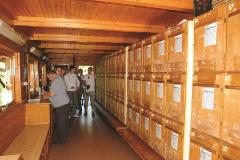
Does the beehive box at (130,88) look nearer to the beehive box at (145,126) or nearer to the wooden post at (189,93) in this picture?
the beehive box at (145,126)

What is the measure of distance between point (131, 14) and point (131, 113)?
2135 mm

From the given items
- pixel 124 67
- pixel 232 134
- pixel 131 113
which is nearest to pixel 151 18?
pixel 124 67

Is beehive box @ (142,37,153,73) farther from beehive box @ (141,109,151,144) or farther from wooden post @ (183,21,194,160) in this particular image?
wooden post @ (183,21,194,160)

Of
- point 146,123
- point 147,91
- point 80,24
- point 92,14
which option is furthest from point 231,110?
point 80,24

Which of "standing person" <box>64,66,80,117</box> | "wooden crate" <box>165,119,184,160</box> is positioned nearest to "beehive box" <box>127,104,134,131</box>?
"wooden crate" <box>165,119,184,160</box>

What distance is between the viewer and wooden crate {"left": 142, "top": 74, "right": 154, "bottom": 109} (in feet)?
13.0

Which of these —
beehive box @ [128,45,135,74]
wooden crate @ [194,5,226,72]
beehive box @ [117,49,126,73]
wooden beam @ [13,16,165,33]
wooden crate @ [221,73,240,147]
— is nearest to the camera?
wooden crate @ [221,73,240,147]

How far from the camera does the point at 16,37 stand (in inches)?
167

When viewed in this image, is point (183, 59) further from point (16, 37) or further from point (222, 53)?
point (16, 37)

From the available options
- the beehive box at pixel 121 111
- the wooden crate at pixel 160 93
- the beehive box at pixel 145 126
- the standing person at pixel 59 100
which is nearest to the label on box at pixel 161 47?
the wooden crate at pixel 160 93

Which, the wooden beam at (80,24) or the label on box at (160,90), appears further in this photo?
the wooden beam at (80,24)

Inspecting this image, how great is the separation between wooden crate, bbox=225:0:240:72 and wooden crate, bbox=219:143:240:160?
0.68m

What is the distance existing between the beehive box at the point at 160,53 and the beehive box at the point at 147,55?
158mm

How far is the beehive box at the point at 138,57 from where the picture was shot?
4.49m
